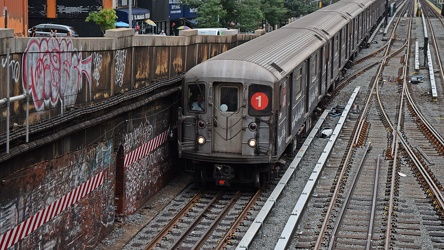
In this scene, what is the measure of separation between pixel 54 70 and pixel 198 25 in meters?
26.9

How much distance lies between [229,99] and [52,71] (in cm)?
523

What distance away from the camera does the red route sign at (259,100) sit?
53.5 ft

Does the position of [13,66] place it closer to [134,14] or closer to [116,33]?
[116,33]

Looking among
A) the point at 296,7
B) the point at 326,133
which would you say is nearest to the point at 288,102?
the point at 326,133

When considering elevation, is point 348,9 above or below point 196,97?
above

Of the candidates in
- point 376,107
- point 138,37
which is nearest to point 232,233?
point 138,37

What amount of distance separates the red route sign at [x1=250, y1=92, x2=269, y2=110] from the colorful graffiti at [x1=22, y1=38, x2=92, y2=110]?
412cm

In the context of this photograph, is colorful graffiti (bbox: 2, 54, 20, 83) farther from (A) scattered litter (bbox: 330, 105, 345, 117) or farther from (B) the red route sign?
(A) scattered litter (bbox: 330, 105, 345, 117)

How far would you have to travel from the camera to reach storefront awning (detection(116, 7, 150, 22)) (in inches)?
1500

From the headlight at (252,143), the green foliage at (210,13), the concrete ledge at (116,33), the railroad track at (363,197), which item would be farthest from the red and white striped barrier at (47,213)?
the green foliage at (210,13)

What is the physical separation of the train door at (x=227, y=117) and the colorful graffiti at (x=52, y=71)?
150 inches

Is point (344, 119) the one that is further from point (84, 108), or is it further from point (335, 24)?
point (84, 108)

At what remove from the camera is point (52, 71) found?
1195 centimetres

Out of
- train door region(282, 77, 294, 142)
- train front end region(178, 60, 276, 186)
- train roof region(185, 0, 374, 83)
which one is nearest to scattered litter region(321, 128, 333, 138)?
train roof region(185, 0, 374, 83)
